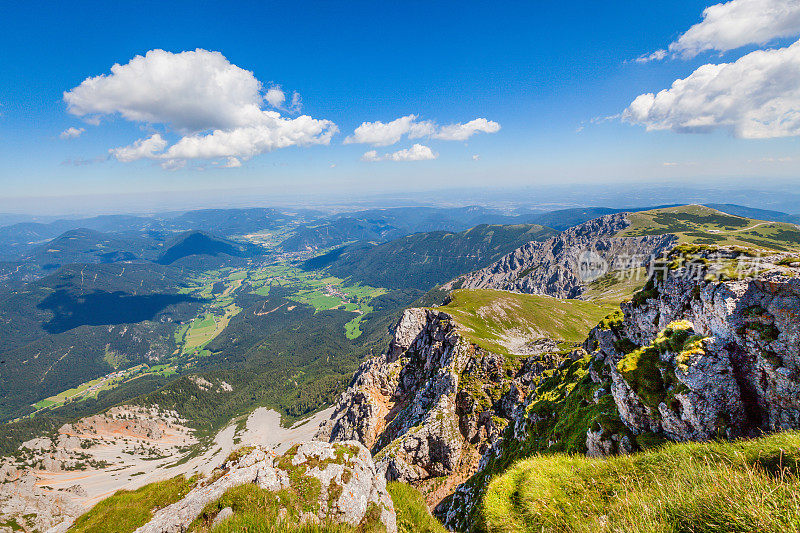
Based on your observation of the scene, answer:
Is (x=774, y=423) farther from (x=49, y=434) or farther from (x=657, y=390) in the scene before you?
(x=49, y=434)

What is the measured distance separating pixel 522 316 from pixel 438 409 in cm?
7188

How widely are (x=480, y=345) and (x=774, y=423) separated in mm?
44160

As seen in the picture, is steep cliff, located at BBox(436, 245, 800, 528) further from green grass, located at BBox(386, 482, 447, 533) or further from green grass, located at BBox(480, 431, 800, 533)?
green grass, located at BBox(480, 431, 800, 533)

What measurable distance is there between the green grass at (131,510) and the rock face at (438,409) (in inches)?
1041

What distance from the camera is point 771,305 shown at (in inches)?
553

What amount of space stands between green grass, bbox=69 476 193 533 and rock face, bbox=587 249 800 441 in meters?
28.4

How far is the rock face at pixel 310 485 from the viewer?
46.8 feet

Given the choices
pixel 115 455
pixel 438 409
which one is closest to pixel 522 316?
pixel 438 409

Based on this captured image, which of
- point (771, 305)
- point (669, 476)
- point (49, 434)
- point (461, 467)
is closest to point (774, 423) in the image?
point (771, 305)

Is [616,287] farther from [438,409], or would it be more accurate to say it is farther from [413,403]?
[438,409]

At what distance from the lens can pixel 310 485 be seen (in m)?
16.7

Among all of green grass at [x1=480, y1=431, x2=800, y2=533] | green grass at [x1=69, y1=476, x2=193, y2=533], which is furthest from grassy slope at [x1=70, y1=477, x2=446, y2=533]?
green grass at [x1=480, y1=431, x2=800, y2=533]

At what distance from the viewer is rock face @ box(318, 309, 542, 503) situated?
4053cm

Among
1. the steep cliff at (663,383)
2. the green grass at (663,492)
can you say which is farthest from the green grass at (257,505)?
the steep cliff at (663,383)
